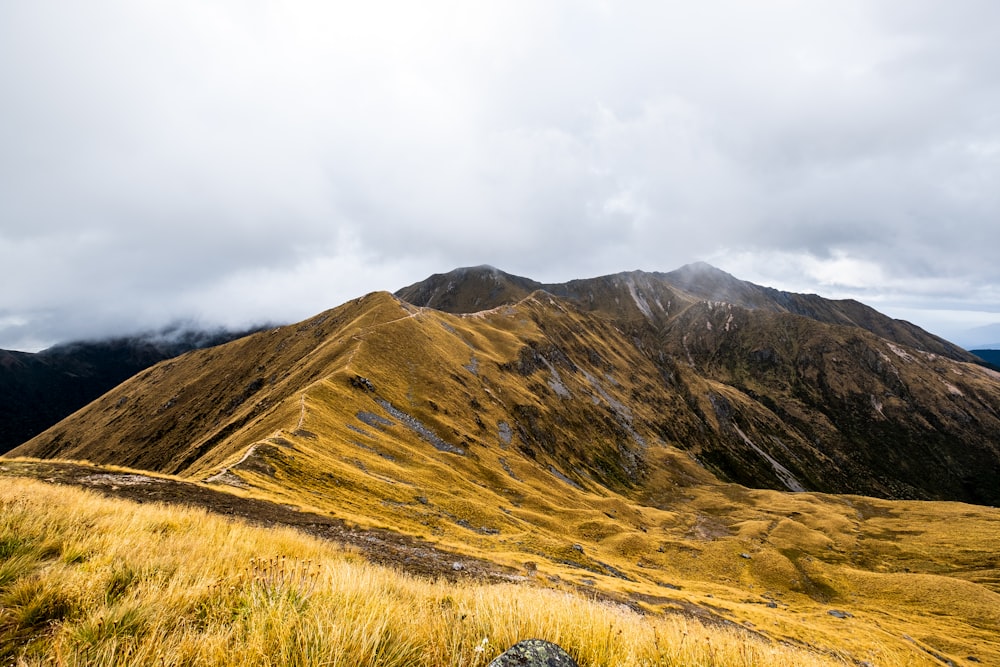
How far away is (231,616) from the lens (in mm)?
4879

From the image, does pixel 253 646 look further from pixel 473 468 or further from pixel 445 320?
pixel 445 320

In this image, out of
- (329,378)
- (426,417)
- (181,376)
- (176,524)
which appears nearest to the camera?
(176,524)

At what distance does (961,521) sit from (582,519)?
11560 centimetres

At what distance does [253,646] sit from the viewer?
13.0 feet

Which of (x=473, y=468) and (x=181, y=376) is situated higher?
(x=181, y=376)

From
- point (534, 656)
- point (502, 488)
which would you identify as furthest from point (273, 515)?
point (502, 488)

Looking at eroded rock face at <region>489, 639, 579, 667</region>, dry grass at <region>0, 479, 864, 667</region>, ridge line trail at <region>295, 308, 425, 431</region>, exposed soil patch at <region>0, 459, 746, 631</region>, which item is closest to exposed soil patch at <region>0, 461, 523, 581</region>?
exposed soil patch at <region>0, 459, 746, 631</region>

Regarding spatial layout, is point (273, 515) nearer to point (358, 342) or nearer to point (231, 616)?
point (231, 616)

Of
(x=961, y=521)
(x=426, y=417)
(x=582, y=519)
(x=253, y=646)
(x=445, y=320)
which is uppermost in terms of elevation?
(x=445, y=320)

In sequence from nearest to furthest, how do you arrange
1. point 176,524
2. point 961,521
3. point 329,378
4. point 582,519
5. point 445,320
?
point 176,524 → point 582,519 → point 329,378 → point 961,521 → point 445,320

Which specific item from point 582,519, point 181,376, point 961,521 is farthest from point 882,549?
point 181,376

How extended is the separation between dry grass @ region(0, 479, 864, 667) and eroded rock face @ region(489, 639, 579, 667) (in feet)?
1.28

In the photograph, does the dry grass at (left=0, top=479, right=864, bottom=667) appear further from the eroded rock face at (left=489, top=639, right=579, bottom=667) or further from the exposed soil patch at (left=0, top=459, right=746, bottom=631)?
the exposed soil patch at (left=0, top=459, right=746, bottom=631)

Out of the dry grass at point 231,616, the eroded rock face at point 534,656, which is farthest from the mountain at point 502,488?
the eroded rock face at point 534,656
